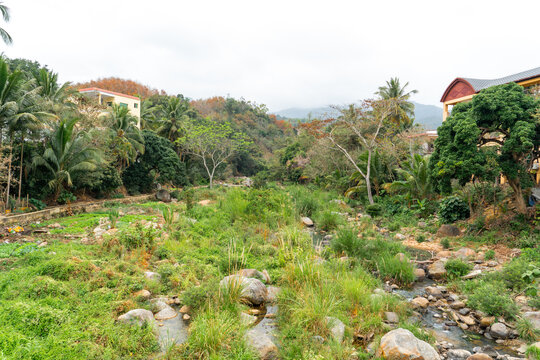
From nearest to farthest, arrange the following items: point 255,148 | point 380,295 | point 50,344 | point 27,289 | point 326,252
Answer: point 50,344
point 27,289
point 380,295
point 326,252
point 255,148

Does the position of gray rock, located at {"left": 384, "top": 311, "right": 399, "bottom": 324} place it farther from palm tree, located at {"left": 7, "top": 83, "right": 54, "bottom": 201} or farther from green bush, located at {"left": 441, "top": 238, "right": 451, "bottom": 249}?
palm tree, located at {"left": 7, "top": 83, "right": 54, "bottom": 201}

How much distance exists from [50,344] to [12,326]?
0.59m

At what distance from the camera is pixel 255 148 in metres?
40.2

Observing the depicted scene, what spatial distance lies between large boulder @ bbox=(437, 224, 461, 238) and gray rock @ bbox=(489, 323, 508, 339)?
569cm

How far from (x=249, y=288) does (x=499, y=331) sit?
380cm

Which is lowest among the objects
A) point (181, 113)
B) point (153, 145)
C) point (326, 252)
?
point (326, 252)

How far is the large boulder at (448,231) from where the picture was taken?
9977mm

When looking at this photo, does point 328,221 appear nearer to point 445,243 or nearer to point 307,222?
point 307,222

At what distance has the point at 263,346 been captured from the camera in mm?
4164

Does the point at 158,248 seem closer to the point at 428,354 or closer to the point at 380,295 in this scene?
the point at 380,295

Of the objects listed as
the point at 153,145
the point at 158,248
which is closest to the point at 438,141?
the point at 158,248

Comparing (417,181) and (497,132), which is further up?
(497,132)

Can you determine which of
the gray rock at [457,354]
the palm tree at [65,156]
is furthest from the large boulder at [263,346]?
the palm tree at [65,156]

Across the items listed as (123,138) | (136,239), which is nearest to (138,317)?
(136,239)
